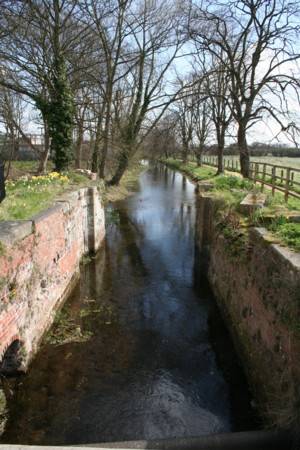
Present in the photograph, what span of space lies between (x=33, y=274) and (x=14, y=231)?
4.08ft

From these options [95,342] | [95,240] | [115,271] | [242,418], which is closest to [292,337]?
[242,418]

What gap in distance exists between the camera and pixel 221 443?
4.95 metres

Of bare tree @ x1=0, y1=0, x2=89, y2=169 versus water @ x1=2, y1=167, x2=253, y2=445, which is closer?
water @ x1=2, y1=167, x2=253, y2=445

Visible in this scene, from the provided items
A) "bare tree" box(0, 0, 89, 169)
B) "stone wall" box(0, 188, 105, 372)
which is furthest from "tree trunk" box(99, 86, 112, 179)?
"stone wall" box(0, 188, 105, 372)

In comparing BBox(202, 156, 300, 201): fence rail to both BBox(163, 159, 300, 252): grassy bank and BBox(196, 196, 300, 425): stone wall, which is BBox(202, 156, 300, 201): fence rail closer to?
BBox(163, 159, 300, 252): grassy bank

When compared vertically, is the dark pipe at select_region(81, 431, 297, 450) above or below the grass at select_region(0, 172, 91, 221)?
below

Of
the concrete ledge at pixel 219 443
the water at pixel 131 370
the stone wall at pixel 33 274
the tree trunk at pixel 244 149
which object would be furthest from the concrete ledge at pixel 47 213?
the tree trunk at pixel 244 149

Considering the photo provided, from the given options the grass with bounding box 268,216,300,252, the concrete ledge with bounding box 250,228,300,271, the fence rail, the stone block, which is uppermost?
the fence rail

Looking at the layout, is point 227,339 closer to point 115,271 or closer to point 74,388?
point 74,388

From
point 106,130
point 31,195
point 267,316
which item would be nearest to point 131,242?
point 31,195

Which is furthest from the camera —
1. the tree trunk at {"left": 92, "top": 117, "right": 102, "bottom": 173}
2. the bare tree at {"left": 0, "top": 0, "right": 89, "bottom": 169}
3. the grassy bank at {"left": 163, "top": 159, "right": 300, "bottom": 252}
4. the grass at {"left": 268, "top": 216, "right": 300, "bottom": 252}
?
the tree trunk at {"left": 92, "top": 117, "right": 102, "bottom": 173}

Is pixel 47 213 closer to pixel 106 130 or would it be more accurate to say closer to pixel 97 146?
pixel 106 130

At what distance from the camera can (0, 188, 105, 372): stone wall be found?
19.2ft

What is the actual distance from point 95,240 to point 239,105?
A: 35.8 ft
